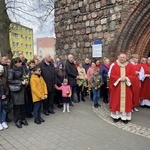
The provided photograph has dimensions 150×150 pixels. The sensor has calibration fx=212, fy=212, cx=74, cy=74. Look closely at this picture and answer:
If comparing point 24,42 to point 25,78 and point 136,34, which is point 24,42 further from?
point 25,78

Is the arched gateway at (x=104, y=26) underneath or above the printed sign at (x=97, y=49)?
above

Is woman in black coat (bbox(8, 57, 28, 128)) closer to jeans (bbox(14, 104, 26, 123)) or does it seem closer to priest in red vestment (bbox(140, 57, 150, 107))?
jeans (bbox(14, 104, 26, 123))

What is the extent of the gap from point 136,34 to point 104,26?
1.39 meters

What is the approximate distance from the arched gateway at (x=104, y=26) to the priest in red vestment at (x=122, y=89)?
268 centimetres

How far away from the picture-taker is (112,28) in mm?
8266

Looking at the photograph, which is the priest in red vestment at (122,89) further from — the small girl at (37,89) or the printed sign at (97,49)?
the printed sign at (97,49)

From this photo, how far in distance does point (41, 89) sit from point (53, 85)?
0.83m

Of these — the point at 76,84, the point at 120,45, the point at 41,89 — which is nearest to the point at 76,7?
the point at 120,45

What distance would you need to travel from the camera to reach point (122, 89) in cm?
555

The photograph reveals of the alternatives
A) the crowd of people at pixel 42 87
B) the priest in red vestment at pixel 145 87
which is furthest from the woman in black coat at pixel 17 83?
the priest in red vestment at pixel 145 87

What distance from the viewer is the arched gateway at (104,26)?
25.0ft

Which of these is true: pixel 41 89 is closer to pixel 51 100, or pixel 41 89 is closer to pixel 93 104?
pixel 51 100

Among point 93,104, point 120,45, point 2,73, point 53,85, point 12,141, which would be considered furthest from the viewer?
point 120,45

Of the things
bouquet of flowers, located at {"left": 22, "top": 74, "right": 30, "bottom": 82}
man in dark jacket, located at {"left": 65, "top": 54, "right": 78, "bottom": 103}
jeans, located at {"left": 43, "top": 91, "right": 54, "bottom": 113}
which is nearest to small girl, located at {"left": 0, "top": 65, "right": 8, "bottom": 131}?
bouquet of flowers, located at {"left": 22, "top": 74, "right": 30, "bottom": 82}
